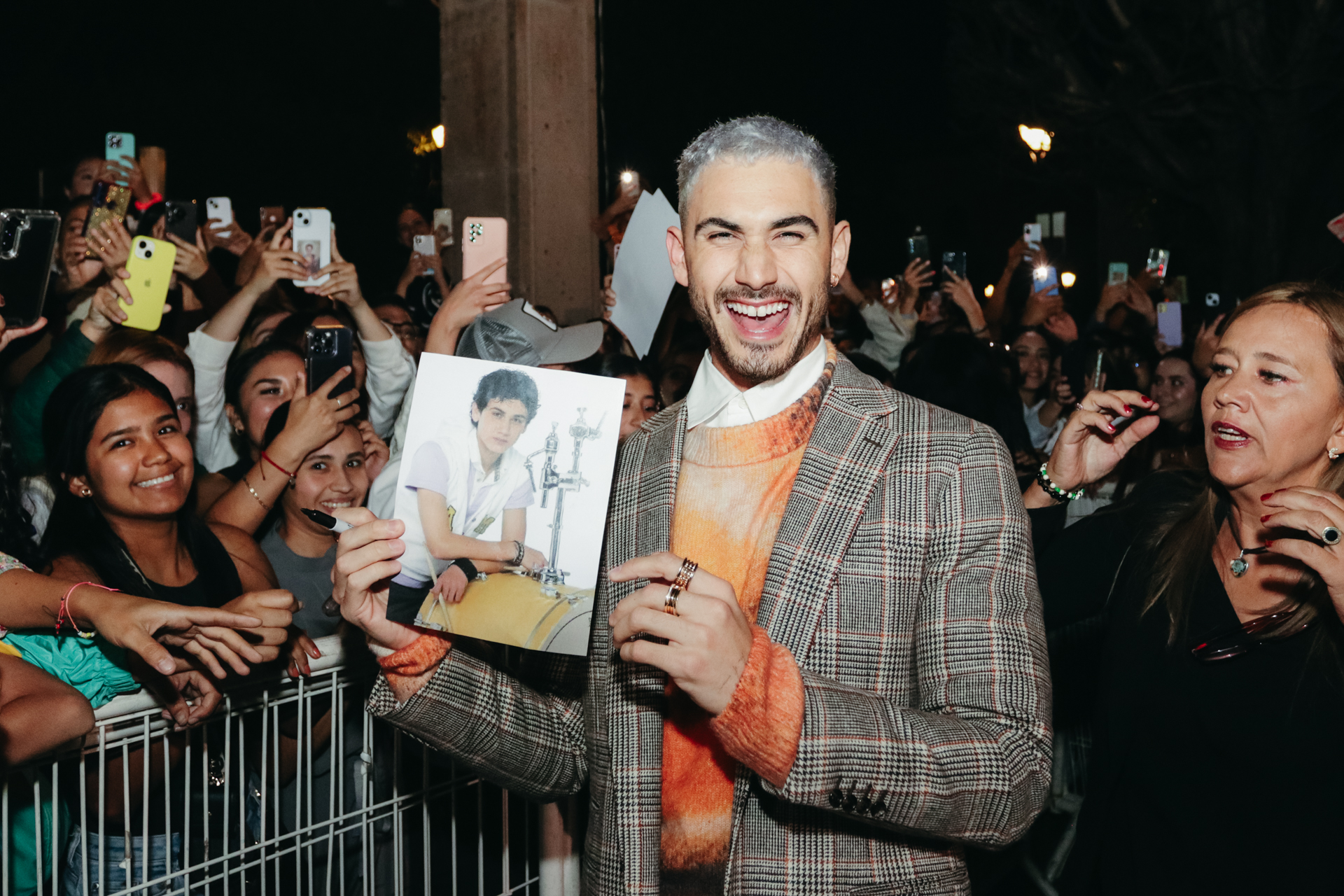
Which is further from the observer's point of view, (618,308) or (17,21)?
(17,21)

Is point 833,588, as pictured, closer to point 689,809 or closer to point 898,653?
point 898,653

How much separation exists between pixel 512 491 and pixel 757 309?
0.50 m

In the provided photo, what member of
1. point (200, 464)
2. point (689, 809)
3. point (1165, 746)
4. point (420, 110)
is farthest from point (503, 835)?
point (420, 110)

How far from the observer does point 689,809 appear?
5.65ft

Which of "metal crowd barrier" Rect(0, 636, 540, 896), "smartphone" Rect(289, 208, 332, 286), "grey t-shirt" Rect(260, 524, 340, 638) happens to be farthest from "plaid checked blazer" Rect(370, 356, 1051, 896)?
"smartphone" Rect(289, 208, 332, 286)

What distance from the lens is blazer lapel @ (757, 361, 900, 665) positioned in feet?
5.41

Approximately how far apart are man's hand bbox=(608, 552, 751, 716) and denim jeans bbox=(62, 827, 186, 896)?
4.18 feet

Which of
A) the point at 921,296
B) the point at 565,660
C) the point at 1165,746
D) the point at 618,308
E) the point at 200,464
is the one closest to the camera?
the point at 565,660

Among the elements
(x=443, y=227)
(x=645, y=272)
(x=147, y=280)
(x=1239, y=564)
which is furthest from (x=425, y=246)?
(x=1239, y=564)

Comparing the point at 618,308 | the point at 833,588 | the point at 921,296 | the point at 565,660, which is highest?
the point at 921,296

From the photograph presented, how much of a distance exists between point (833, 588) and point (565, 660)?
56 centimetres

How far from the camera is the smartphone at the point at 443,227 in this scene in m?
5.32

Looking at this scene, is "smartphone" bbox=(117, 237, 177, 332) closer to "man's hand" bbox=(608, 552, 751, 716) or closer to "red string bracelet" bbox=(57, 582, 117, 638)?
"red string bracelet" bbox=(57, 582, 117, 638)

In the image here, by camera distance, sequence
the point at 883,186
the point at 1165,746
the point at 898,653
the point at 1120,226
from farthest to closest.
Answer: the point at 883,186, the point at 1120,226, the point at 1165,746, the point at 898,653
